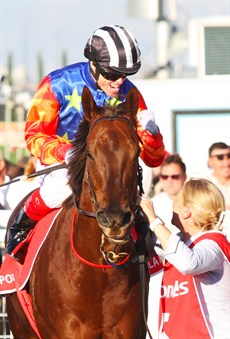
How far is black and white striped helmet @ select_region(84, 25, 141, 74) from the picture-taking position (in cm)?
569

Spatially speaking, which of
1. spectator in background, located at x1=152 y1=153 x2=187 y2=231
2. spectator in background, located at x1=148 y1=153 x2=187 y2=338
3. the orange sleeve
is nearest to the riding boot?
the orange sleeve

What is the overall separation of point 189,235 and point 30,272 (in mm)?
937

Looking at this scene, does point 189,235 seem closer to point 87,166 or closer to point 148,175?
point 87,166

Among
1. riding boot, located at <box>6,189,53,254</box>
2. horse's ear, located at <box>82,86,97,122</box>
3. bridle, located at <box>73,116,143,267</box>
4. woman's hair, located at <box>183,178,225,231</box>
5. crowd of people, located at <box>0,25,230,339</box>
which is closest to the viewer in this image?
bridle, located at <box>73,116,143,267</box>

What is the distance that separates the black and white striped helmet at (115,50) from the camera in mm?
5691

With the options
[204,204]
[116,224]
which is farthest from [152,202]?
[116,224]

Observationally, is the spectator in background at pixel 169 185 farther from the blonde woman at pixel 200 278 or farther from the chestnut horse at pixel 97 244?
the chestnut horse at pixel 97 244

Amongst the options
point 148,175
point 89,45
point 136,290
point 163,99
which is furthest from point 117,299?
point 163,99

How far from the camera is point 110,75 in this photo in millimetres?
5852

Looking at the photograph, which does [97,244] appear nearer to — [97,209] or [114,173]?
[97,209]

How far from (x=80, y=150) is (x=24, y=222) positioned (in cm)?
113

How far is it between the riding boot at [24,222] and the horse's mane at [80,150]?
2.32 ft

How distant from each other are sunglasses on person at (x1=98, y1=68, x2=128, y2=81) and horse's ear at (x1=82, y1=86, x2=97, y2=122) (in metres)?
0.57

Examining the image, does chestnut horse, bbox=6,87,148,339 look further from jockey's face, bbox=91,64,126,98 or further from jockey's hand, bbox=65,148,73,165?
jockey's face, bbox=91,64,126,98
